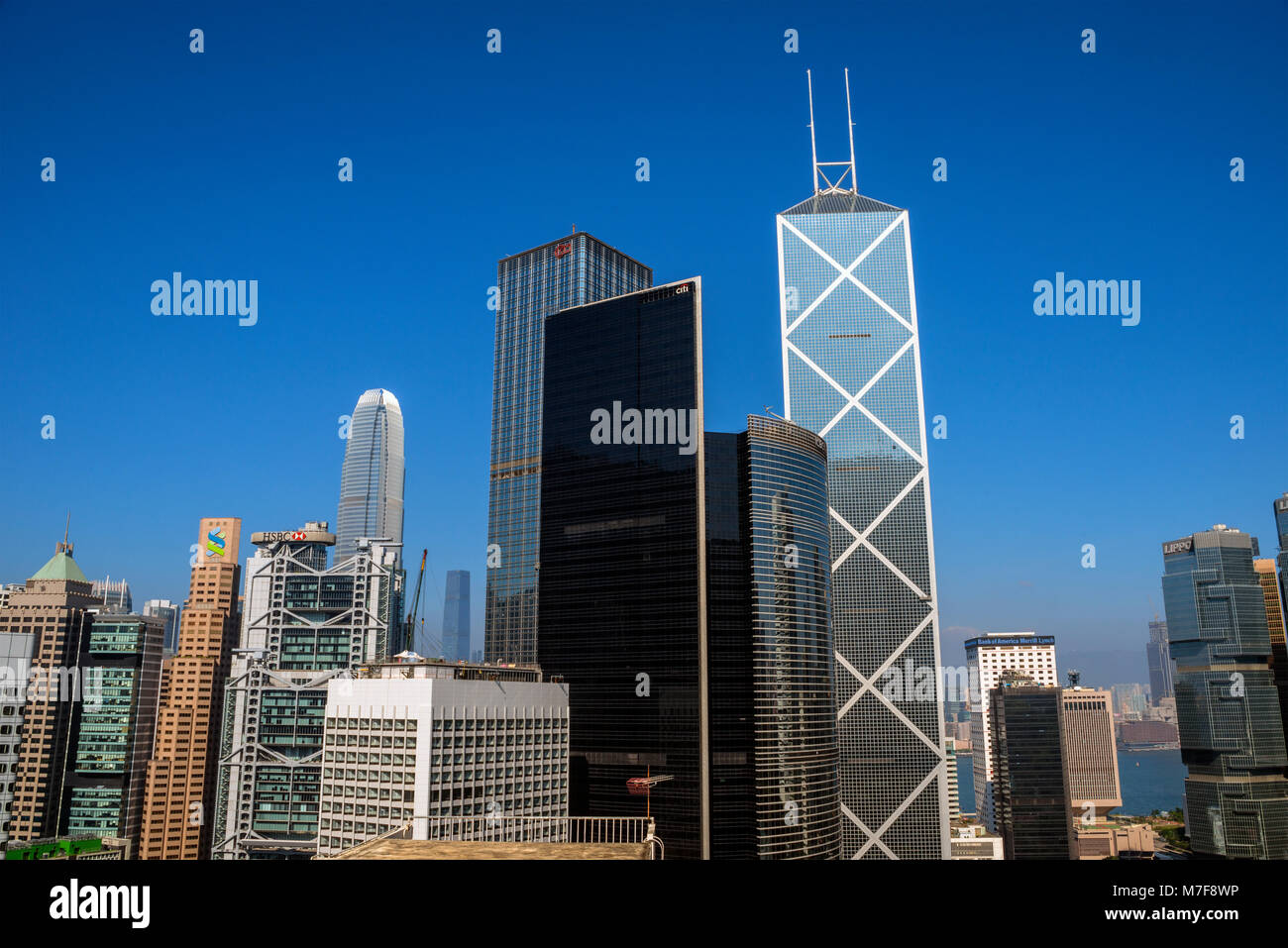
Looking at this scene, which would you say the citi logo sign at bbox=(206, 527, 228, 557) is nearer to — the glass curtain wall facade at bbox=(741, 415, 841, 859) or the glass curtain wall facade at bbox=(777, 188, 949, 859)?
the glass curtain wall facade at bbox=(741, 415, 841, 859)

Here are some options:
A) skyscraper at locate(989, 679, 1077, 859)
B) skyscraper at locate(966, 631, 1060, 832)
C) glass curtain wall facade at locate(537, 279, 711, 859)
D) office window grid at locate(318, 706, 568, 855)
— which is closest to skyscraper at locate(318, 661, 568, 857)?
office window grid at locate(318, 706, 568, 855)

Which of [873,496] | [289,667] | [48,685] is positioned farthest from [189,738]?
[873,496]

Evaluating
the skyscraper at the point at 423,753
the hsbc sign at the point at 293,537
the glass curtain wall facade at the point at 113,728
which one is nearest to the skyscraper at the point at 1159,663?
the skyscraper at the point at 423,753

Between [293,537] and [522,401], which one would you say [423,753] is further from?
[522,401]

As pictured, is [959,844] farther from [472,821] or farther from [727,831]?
[472,821]

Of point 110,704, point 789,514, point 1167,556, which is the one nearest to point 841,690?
point 789,514

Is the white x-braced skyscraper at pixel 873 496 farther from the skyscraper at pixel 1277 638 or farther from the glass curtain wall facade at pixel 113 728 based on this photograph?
the glass curtain wall facade at pixel 113 728
